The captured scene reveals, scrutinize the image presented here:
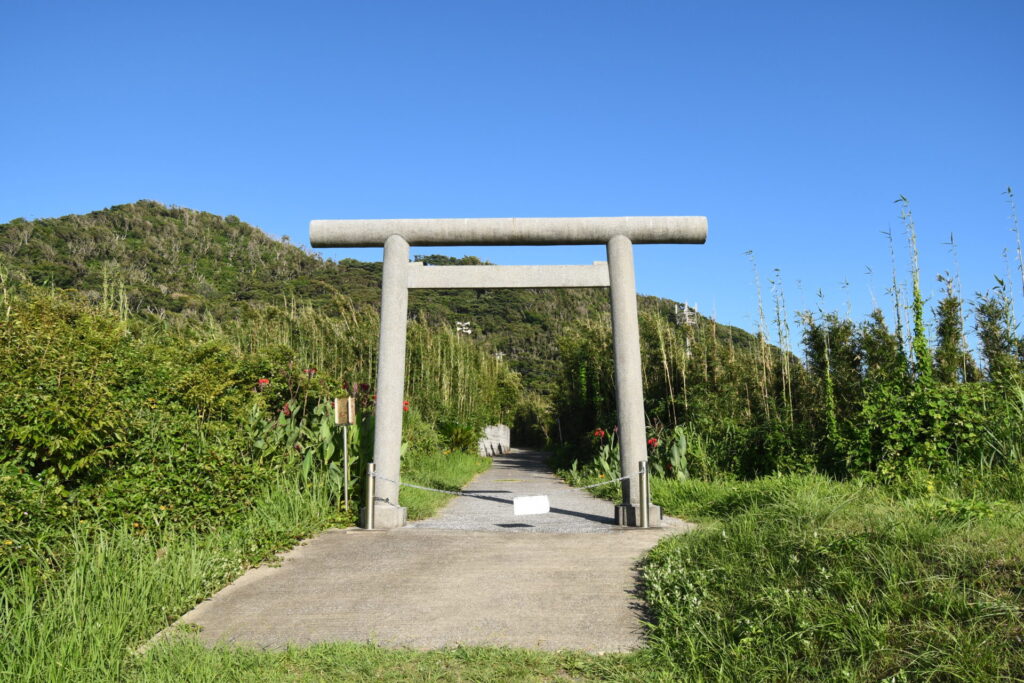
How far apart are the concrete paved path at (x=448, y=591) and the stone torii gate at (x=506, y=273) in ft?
3.53

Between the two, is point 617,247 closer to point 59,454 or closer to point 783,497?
point 783,497

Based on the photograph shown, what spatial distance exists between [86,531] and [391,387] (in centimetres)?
334

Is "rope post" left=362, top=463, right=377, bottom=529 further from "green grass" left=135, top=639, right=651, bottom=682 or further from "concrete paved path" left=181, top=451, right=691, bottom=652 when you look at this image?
"green grass" left=135, top=639, right=651, bottom=682

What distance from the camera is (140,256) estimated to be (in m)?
47.1

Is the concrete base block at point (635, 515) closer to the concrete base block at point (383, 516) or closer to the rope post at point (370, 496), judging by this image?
the concrete base block at point (383, 516)

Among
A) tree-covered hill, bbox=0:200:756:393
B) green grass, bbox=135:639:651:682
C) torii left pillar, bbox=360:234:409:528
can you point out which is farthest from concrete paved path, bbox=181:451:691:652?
tree-covered hill, bbox=0:200:756:393

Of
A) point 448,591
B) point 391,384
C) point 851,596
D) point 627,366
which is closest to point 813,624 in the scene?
point 851,596

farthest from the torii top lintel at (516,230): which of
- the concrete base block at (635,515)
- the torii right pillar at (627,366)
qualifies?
the concrete base block at (635,515)

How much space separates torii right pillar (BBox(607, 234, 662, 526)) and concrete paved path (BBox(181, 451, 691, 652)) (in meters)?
0.65

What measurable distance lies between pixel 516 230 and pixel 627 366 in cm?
195

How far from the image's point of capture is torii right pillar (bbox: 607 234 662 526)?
7367 mm

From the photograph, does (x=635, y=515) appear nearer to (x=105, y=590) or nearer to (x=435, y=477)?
(x=435, y=477)

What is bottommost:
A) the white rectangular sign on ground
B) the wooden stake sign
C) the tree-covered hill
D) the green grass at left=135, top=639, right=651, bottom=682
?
the green grass at left=135, top=639, right=651, bottom=682

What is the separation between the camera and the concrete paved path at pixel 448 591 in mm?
3877
